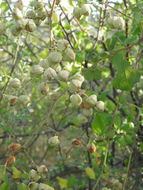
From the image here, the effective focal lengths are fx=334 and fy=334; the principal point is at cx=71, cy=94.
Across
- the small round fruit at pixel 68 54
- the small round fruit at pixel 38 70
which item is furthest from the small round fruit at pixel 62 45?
the small round fruit at pixel 38 70

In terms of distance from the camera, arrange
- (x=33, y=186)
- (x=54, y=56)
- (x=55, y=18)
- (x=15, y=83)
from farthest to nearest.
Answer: (x=55, y=18) < (x=15, y=83) < (x=33, y=186) < (x=54, y=56)

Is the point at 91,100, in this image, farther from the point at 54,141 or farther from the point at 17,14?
the point at 17,14

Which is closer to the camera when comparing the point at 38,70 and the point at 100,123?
the point at 38,70

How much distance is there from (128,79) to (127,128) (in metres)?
0.31

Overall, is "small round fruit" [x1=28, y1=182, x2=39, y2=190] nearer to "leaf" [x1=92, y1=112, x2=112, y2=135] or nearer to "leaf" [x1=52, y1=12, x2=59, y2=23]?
"leaf" [x1=92, y1=112, x2=112, y2=135]

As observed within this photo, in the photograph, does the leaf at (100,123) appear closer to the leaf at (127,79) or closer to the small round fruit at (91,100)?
the small round fruit at (91,100)

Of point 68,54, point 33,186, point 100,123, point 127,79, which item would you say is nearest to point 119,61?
point 127,79

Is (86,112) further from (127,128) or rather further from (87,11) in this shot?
(87,11)

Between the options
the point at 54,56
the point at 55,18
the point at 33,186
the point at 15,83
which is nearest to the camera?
the point at 54,56

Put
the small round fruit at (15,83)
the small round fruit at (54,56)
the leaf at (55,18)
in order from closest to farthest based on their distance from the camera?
the small round fruit at (54,56) < the small round fruit at (15,83) < the leaf at (55,18)

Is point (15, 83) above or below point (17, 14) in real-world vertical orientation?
below

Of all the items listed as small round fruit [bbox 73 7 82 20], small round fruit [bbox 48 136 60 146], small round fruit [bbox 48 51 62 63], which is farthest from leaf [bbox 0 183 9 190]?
small round fruit [bbox 73 7 82 20]

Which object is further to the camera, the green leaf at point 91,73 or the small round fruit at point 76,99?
the green leaf at point 91,73

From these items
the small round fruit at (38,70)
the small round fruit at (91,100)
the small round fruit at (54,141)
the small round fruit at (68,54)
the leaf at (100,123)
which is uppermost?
the small round fruit at (68,54)
